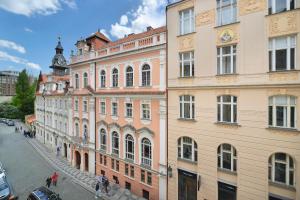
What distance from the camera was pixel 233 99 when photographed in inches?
488

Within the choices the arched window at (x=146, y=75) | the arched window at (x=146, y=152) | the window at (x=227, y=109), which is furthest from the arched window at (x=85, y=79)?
the window at (x=227, y=109)

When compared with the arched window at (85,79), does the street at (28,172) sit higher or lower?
lower

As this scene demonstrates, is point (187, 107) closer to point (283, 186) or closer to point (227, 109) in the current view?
point (227, 109)

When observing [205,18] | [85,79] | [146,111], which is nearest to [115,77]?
[146,111]

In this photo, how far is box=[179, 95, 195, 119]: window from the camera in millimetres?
14406

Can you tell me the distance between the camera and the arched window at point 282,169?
10.6 metres

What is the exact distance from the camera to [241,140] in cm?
1205

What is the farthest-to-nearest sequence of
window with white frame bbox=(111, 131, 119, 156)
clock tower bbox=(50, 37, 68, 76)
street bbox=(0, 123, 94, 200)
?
clock tower bbox=(50, 37, 68, 76)
window with white frame bbox=(111, 131, 119, 156)
street bbox=(0, 123, 94, 200)

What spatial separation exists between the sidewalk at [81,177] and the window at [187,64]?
12.6 metres

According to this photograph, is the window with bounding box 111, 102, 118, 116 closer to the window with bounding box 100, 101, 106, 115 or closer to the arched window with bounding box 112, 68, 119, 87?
the window with bounding box 100, 101, 106, 115

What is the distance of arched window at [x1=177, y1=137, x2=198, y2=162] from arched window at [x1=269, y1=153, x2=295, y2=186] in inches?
194

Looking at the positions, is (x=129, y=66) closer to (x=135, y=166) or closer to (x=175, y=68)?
(x=175, y=68)

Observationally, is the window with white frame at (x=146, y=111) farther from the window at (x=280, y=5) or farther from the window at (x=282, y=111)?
the window at (x=280, y=5)

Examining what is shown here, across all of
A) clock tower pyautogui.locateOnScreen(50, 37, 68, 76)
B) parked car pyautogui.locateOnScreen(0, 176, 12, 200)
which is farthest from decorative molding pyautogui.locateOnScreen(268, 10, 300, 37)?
clock tower pyautogui.locateOnScreen(50, 37, 68, 76)
